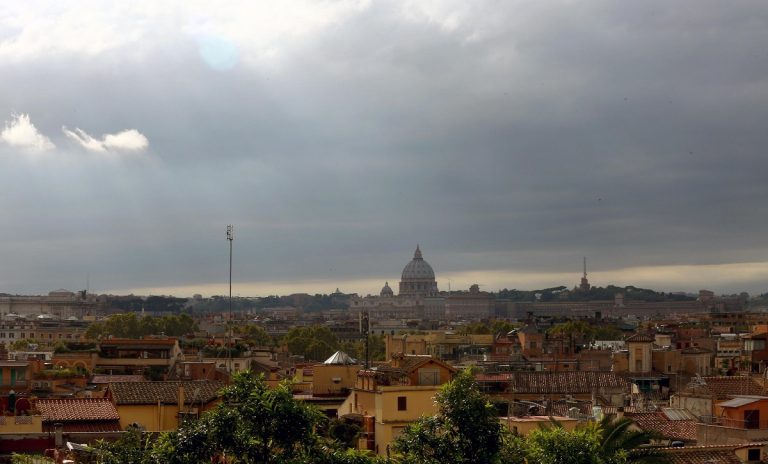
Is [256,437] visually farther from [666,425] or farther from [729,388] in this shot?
[729,388]

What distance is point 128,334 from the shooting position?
113 meters

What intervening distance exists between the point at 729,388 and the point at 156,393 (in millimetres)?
16141

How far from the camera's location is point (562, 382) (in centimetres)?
5406

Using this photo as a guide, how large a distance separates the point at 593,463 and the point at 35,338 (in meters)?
99.5

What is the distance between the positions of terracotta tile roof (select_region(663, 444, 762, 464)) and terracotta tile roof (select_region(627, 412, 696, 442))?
3.14 meters

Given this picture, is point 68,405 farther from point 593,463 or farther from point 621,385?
point 621,385

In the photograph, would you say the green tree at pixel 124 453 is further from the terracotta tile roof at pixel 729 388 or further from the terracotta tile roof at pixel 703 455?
the terracotta tile roof at pixel 729 388

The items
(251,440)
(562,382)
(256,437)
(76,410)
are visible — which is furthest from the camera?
(562,382)

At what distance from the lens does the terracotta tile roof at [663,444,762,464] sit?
2719 cm

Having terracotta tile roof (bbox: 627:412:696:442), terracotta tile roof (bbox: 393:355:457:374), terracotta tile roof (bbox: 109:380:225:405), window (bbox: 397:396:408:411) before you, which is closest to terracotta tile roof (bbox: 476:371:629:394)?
terracotta tile roof (bbox: 627:412:696:442)

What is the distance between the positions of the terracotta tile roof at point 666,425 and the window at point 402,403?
5.68 meters

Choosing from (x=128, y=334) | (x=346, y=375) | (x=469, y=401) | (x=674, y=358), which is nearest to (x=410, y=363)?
(x=346, y=375)

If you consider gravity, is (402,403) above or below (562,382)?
above

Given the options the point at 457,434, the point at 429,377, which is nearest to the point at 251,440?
the point at 457,434
